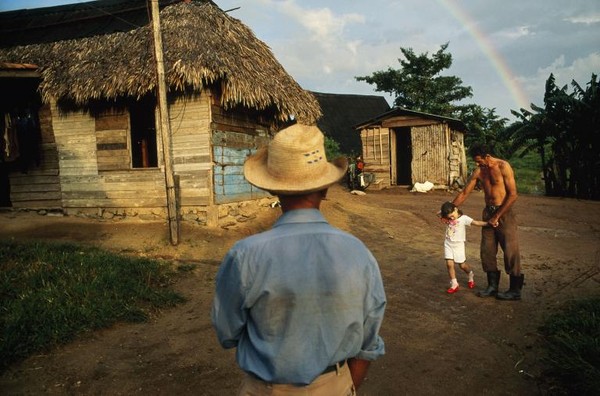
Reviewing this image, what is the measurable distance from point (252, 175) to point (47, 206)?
411 inches

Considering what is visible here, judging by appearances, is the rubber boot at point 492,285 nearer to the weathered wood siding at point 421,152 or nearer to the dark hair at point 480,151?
the dark hair at point 480,151

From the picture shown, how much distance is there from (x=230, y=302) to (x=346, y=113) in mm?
27387

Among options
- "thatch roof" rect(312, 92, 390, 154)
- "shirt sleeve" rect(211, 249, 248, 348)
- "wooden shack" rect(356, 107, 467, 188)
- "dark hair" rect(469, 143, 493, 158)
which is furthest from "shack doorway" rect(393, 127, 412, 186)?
"shirt sleeve" rect(211, 249, 248, 348)

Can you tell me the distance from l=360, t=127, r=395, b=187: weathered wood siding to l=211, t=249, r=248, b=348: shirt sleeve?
16603 millimetres

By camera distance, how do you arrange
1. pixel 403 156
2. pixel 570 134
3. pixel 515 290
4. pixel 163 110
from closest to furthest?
pixel 515 290
pixel 163 110
pixel 570 134
pixel 403 156

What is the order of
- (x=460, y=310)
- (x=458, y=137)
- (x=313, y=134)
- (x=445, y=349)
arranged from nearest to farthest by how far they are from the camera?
(x=313, y=134)
(x=445, y=349)
(x=460, y=310)
(x=458, y=137)

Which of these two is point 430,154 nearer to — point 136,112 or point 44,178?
point 136,112

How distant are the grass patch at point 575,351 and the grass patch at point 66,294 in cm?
406

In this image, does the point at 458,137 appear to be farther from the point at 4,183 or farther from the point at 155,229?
the point at 4,183

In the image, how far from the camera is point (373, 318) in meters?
1.46

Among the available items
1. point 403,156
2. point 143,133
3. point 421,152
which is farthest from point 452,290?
point 403,156

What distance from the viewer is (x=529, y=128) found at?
636 inches

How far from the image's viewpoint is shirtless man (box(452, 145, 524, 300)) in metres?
4.85

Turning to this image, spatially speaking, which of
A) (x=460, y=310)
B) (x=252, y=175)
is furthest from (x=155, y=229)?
(x=252, y=175)
